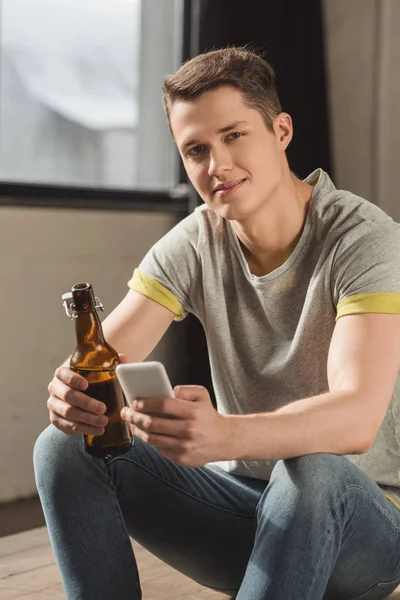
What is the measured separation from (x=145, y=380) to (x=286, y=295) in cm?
44

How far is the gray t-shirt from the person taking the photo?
4.80 ft

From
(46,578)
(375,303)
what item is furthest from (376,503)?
(46,578)

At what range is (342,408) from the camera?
1.31 metres

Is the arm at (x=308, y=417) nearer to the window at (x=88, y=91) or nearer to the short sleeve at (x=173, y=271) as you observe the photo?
the short sleeve at (x=173, y=271)

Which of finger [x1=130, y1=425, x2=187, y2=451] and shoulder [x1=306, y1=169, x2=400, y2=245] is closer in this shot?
finger [x1=130, y1=425, x2=187, y2=451]

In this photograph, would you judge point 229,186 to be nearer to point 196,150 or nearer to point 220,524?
point 196,150

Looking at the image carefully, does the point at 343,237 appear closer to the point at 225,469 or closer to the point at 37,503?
the point at 225,469

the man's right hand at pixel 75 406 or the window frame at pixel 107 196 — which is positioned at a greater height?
the window frame at pixel 107 196

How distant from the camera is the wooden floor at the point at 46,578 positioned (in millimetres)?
1953

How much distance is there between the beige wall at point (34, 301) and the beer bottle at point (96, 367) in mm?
1516

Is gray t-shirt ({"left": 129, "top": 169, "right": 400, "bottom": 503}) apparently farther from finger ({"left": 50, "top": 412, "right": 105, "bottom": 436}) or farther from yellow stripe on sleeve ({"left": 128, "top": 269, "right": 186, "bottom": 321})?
finger ({"left": 50, "top": 412, "right": 105, "bottom": 436})

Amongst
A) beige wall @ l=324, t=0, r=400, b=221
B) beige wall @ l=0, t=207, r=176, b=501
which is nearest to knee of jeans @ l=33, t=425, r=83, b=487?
beige wall @ l=0, t=207, r=176, b=501

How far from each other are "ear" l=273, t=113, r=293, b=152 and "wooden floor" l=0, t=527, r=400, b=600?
3.07 ft

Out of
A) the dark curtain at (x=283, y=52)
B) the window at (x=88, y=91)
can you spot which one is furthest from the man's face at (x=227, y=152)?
the dark curtain at (x=283, y=52)
